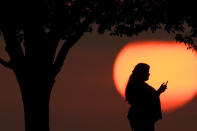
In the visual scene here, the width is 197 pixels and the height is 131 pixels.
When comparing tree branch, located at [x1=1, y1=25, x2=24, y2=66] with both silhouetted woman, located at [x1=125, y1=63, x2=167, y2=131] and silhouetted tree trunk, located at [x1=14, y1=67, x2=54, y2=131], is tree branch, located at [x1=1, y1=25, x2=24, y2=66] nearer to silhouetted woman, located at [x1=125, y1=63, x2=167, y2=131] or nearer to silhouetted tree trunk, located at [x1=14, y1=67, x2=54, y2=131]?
silhouetted tree trunk, located at [x1=14, y1=67, x2=54, y2=131]

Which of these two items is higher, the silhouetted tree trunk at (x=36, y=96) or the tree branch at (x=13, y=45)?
the tree branch at (x=13, y=45)

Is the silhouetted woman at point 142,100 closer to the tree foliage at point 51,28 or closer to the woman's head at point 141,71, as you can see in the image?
the woman's head at point 141,71

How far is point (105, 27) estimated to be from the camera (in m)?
16.6

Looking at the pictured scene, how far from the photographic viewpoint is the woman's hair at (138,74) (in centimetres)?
1127

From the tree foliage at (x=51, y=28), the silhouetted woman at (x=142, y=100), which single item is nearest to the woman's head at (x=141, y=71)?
the silhouetted woman at (x=142, y=100)

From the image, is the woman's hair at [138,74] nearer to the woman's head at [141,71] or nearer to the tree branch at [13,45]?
the woman's head at [141,71]

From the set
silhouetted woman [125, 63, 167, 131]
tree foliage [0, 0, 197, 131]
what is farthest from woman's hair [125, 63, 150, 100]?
tree foliage [0, 0, 197, 131]

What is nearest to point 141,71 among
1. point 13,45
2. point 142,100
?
point 142,100

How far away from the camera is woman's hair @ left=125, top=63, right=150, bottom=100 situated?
11273 mm

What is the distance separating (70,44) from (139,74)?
4.69m

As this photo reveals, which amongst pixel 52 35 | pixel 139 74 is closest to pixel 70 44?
pixel 52 35

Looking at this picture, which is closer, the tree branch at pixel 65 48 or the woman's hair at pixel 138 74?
the woman's hair at pixel 138 74

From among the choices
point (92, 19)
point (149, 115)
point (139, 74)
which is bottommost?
point (149, 115)

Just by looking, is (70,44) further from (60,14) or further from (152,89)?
(152,89)
